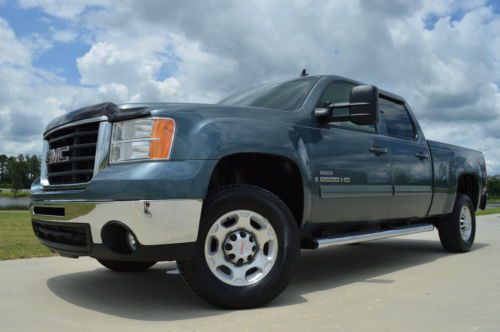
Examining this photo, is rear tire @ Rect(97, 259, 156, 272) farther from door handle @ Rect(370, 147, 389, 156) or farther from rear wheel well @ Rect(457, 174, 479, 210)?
rear wheel well @ Rect(457, 174, 479, 210)

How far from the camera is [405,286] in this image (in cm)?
421

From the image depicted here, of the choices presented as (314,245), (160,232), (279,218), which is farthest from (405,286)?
(160,232)

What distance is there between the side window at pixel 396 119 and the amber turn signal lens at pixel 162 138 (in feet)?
9.59

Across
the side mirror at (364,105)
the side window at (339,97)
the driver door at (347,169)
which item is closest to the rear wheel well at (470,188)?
the driver door at (347,169)

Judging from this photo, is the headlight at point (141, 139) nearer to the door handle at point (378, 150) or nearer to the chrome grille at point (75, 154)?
the chrome grille at point (75, 154)

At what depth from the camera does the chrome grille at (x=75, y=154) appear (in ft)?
11.4

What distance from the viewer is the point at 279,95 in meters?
4.61

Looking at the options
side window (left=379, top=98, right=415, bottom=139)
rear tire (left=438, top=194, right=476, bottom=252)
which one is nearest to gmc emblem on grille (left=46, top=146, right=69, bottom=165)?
side window (left=379, top=98, right=415, bottom=139)

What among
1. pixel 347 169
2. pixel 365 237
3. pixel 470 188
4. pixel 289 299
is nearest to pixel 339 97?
pixel 347 169

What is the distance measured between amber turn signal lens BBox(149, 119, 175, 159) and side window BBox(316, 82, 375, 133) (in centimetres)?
165

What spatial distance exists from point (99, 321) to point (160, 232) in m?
0.68

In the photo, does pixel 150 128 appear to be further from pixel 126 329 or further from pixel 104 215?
pixel 126 329

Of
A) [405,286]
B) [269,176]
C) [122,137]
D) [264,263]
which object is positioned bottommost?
[405,286]

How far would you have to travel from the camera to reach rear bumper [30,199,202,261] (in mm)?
3119
